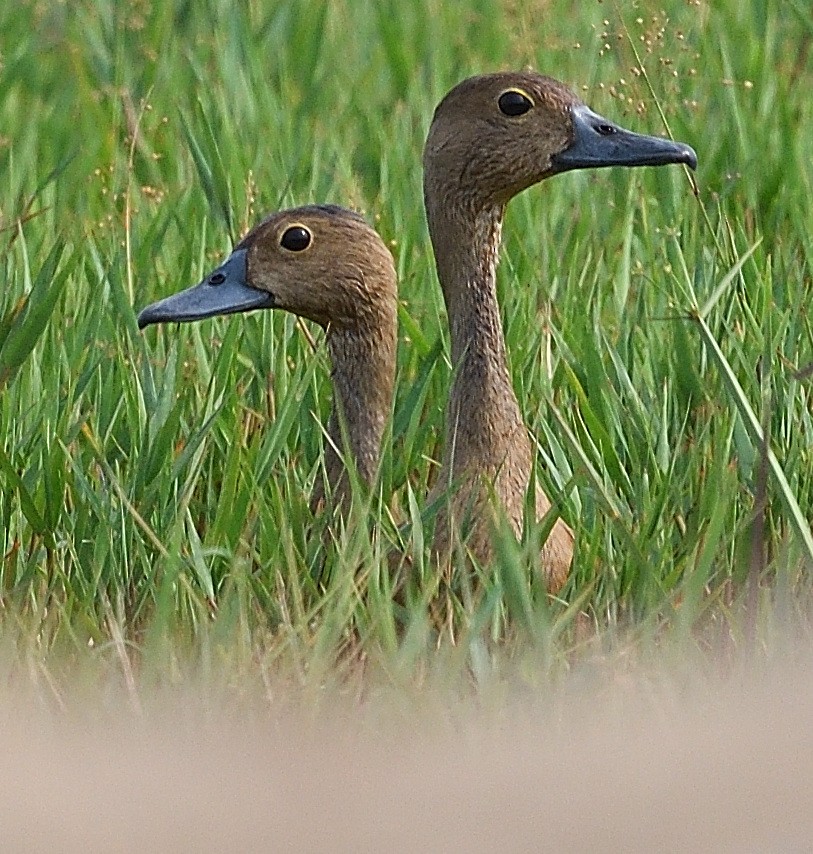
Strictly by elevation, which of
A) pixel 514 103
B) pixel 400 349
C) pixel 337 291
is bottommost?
pixel 400 349

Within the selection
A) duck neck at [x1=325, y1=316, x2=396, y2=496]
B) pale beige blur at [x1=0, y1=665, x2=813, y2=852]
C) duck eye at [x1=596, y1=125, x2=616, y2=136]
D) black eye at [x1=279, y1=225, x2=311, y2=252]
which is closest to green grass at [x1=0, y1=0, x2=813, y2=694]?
duck neck at [x1=325, y1=316, x2=396, y2=496]

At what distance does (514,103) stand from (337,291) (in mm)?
475

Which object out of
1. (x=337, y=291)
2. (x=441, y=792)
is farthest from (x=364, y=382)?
(x=441, y=792)

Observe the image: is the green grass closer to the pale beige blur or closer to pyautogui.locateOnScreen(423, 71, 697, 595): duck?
pyautogui.locateOnScreen(423, 71, 697, 595): duck

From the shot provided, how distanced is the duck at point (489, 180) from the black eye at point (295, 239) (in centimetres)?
23

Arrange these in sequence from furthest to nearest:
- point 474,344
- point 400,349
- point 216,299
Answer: point 400,349, point 216,299, point 474,344

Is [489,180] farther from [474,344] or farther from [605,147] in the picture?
[474,344]

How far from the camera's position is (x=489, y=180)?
3061mm

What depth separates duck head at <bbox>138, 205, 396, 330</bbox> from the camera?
3.05 m

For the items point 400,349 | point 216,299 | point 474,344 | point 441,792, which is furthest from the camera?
point 400,349

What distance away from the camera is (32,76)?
5496mm

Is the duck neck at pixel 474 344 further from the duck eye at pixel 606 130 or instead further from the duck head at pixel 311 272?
the duck eye at pixel 606 130

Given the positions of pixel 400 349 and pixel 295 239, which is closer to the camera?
pixel 295 239

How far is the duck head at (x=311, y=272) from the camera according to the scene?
3.05m
